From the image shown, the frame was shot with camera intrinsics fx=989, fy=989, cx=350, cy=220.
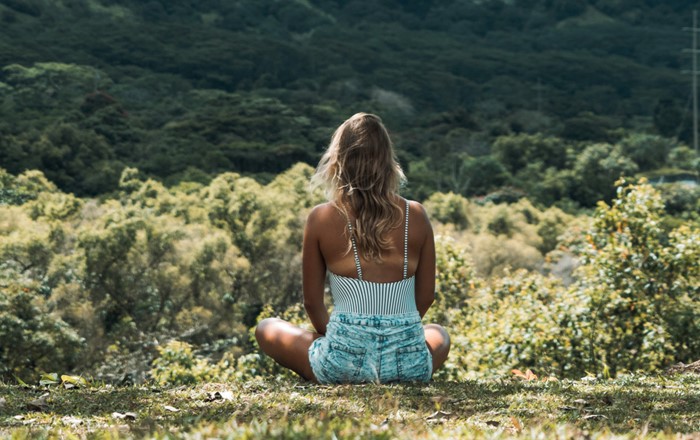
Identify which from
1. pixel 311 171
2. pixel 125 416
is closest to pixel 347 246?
pixel 125 416

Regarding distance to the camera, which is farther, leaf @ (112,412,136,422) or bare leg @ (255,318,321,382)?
bare leg @ (255,318,321,382)

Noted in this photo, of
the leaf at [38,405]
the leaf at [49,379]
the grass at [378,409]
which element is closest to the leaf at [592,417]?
the grass at [378,409]

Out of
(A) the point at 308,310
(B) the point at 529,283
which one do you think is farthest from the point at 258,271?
(A) the point at 308,310

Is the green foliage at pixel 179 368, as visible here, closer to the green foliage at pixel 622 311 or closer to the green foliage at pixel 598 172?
the green foliage at pixel 622 311

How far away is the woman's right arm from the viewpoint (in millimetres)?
4797

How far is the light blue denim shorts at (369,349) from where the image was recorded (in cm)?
473

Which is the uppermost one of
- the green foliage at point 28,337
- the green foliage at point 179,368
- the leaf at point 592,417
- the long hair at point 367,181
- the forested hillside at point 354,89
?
the long hair at point 367,181

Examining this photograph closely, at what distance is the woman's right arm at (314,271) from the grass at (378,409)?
378mm

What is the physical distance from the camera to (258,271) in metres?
35.0

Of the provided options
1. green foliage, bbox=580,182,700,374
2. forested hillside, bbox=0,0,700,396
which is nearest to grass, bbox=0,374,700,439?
forested hillside, bbox=0,0,700,396

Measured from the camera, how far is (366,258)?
4754 mm

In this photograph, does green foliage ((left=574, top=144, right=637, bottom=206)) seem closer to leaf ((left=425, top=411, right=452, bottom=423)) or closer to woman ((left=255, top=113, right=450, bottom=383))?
woman ((left=255, top=113, right=450, bottom=383))

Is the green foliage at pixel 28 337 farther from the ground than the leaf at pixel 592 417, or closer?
closer

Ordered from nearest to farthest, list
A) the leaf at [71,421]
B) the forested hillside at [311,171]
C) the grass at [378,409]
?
the grass at [378,409]
the leaf at [71,421]
the forested hillside at [311,171]
